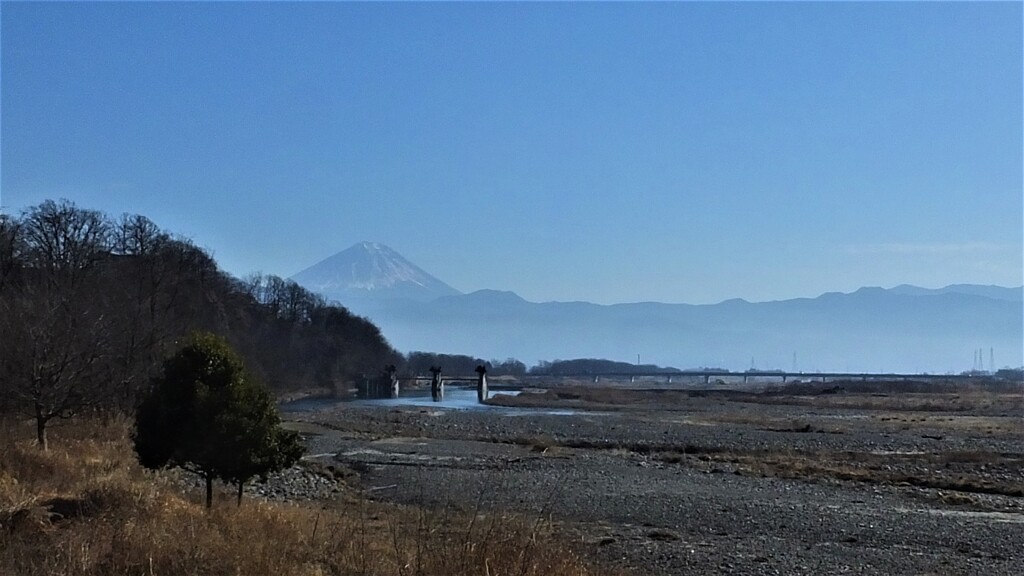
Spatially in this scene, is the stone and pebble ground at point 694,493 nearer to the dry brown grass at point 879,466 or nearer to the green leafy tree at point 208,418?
the dry brown grass at point 879,466

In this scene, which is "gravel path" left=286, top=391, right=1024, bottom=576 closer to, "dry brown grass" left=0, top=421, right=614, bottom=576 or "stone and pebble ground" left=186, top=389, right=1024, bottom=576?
"stone and pebble ground" left=186, top=389, right=1024, bottom=576

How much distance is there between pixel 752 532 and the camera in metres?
22.5

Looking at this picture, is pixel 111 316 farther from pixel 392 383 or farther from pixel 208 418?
pixel 392 383

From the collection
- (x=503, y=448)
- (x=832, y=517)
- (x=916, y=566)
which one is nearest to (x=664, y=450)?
(x=503, y=448)

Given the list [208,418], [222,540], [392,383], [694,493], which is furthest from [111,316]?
[392,383]

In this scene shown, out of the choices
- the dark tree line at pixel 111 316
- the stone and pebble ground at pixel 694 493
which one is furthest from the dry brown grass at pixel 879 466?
the dark tree line at pixel 111 316

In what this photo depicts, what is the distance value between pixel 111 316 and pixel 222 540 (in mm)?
34137

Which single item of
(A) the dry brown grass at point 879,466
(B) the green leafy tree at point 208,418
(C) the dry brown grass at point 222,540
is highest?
(B) the green leafy tree at point 208,418

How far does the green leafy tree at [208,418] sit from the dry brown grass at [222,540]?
0.65 metres

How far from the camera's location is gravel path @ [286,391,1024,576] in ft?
63.8

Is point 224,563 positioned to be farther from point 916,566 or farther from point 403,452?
point 403,452

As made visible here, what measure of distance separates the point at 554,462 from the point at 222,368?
1007 inches

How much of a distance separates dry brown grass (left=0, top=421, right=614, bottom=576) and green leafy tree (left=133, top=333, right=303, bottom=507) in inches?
25.6

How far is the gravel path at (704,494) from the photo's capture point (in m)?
19.5
